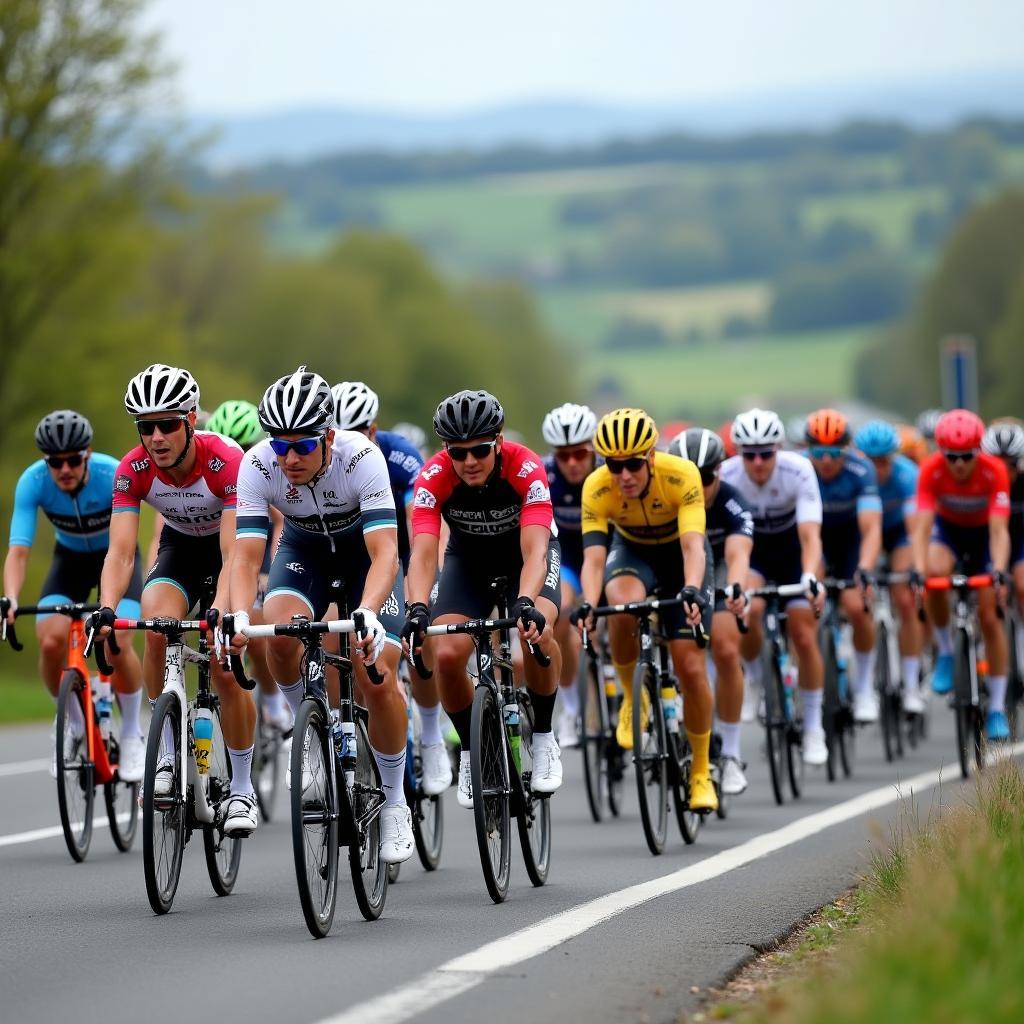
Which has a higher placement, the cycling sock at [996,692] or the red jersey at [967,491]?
the red jersey at [967,491]

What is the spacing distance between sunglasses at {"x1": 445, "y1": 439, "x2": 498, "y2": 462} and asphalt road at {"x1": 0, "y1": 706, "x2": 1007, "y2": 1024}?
1935mm

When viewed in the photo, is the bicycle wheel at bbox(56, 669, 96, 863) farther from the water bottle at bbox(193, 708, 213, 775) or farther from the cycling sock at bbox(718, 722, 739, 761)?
the cycling sock at bbox(718, 722, 739, 761)

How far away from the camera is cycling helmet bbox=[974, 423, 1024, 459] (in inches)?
623

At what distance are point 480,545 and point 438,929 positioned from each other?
2108 mm

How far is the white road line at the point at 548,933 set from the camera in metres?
6.32

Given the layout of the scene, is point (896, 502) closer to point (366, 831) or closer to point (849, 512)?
point (849, 512)

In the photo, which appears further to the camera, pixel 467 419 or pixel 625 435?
pixel 625 435

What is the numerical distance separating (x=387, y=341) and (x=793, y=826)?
229 ft

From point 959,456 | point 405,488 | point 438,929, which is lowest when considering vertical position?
point 438,929

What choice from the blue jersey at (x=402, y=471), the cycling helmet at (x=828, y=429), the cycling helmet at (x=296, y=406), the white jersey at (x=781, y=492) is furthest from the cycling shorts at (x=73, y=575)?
the cycling helmet at (x=828, y=429)

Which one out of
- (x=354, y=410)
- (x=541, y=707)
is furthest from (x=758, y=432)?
(x=541, y=707)

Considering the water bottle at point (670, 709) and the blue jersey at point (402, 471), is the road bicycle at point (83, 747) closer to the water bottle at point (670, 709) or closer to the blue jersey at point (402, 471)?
the blue jersey at point (402, 471)

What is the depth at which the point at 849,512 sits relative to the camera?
15.1 metres

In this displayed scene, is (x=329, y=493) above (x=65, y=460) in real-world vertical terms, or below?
below
